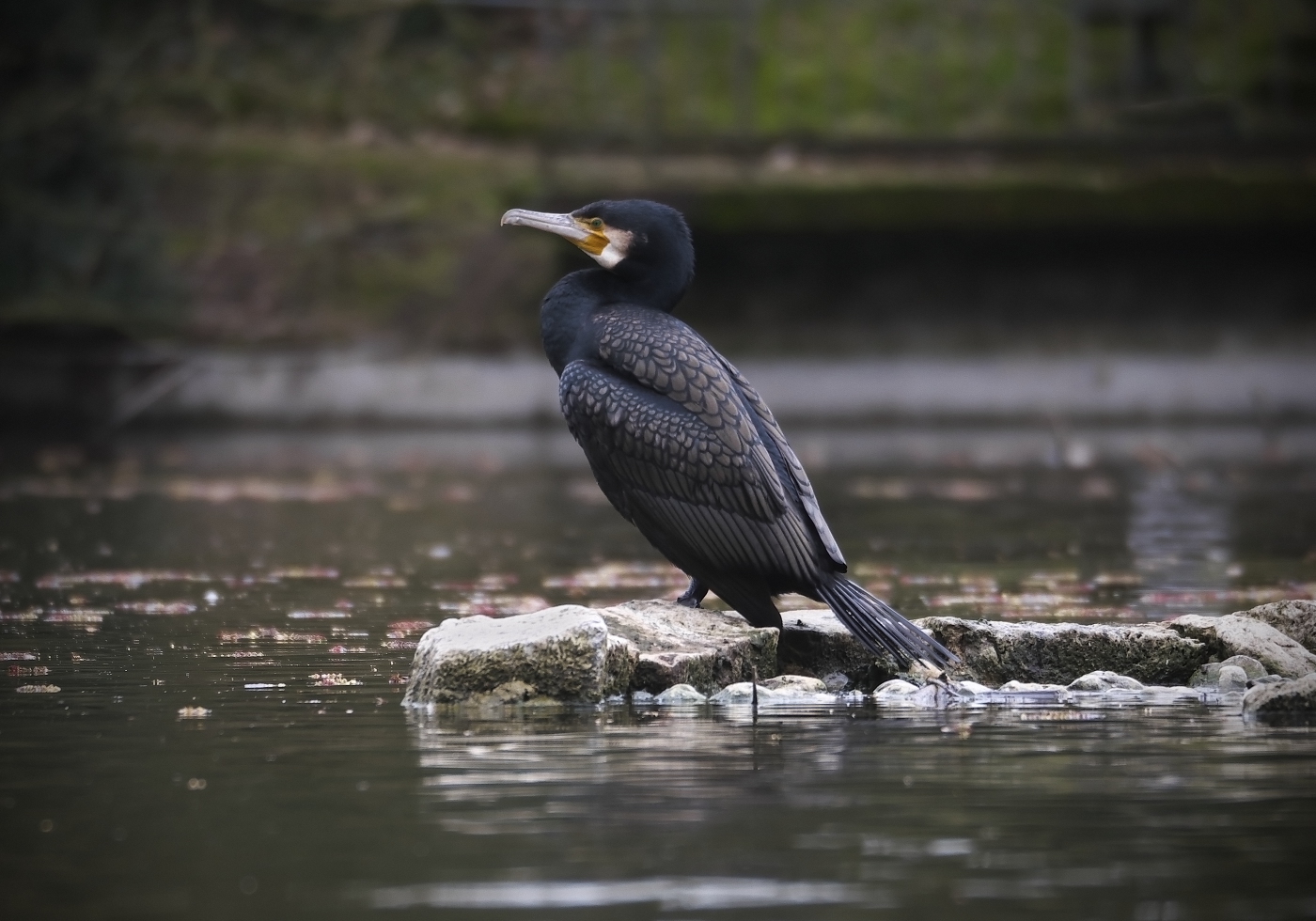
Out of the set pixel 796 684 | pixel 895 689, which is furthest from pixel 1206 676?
pixel 796 684

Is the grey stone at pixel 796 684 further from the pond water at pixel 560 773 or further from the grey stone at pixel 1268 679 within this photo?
the grey stone at pixel 1268 679

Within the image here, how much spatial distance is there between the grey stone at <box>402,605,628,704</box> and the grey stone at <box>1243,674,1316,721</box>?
191 centimetres

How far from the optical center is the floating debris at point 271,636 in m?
7.50

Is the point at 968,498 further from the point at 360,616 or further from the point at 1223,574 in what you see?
the point at 360,616

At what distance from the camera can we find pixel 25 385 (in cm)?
2188

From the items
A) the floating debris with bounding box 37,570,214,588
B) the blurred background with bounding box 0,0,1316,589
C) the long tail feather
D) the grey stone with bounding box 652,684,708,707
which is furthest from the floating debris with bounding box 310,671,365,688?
the blurred background with bounding box 0,0,1316,589

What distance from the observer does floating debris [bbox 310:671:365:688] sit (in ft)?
21.1

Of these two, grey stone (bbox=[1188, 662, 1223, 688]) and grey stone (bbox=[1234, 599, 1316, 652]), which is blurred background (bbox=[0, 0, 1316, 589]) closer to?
grey stone (bbox=[1234, 599, 1316, 652])

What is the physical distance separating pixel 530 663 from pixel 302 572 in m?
4.31

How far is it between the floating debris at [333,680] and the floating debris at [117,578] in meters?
3.16

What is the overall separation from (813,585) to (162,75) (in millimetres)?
20588

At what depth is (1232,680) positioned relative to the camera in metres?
6.35

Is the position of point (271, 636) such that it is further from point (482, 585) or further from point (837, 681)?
point (837, 681)

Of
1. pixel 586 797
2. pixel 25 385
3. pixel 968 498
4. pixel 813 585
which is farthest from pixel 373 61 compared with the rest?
pixel 586 797
